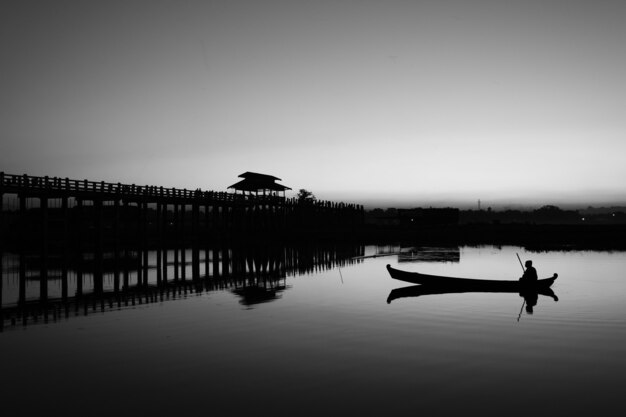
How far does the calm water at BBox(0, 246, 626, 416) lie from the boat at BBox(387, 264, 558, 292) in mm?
1253

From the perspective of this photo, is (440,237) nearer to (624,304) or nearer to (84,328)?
(624,304)

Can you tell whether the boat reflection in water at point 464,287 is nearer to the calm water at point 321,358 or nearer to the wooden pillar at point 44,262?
the calm water at point 321,358

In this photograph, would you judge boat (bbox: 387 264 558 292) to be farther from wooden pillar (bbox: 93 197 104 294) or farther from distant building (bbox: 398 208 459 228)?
distant building (bbox: 398 208 459 228)

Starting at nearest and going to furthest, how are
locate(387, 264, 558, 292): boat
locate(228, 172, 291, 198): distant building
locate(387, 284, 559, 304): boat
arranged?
1. locate(387, 284, 559, 304): boat
2. locate(387, 264, 558, 292): boat
3. locate(228, 172, 291, 198): distant building

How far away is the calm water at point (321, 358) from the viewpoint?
859cm

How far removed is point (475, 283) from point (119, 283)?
16246 millimetres

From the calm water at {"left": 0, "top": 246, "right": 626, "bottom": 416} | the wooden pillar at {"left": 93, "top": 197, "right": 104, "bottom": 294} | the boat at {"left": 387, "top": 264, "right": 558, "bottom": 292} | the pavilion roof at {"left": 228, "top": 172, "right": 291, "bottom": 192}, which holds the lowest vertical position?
the calm water at {"left": 0, "top": 246, "right": 626, "bottom": 416}

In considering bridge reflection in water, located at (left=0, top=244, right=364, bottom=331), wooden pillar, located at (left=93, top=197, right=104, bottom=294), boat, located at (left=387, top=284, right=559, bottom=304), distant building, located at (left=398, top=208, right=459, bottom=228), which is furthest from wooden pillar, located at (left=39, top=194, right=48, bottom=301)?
distant building, located at (left=398, top=208, right=459, bottom=228)

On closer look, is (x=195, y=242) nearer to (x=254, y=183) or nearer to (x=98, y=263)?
(x=98, y=263)

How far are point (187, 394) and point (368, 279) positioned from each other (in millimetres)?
18526

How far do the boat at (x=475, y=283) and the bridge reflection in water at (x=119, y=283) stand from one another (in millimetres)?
5937

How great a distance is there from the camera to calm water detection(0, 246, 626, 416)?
8594 mm

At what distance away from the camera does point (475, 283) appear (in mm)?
21016

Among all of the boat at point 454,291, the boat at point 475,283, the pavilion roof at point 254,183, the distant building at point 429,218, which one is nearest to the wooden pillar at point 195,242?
the pavilion roof at point 254,183
